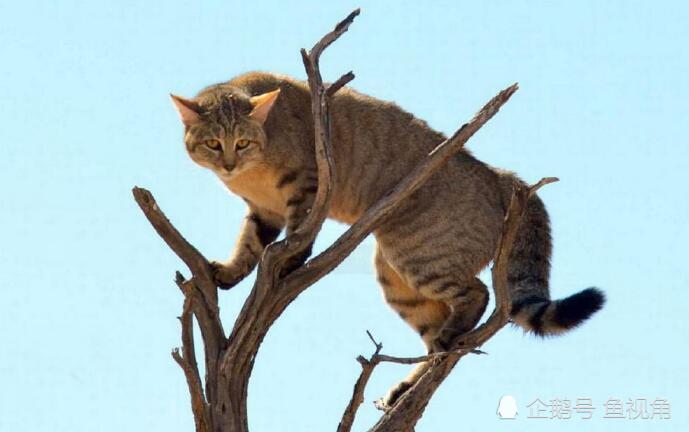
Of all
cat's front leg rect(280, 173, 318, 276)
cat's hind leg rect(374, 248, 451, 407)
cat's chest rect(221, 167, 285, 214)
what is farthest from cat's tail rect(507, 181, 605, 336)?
cat's chest rect(221, 167, 285, 214)

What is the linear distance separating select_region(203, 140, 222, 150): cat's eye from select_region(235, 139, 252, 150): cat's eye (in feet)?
0.34

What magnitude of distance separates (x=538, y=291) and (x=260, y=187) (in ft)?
5.84

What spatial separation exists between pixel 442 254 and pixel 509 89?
135 cm

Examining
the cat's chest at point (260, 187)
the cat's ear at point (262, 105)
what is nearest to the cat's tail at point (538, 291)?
the cat's chest at point (260, 187)

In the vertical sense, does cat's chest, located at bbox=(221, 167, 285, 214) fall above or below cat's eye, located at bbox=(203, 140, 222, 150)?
below

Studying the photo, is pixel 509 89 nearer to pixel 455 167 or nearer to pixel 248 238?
pixel 455 167

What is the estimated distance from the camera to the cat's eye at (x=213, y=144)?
6.69 metres

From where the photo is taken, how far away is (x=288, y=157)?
22.4ft

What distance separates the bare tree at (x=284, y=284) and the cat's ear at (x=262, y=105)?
672 mm

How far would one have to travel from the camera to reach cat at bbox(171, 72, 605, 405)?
22.0 ft

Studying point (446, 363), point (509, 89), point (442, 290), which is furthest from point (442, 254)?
point (509, 89)

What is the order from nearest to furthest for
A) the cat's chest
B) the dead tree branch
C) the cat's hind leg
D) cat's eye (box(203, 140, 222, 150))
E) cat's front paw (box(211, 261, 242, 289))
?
the dead tree branch < cat's front paw (box(211, 261, 242, 289)) < cat's eye (box(203, 140, 222, 150)) < the cat's chest < the cat's hind leg

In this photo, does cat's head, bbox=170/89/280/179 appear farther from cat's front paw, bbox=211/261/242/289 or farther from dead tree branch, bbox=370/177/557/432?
dead tree branch, bbox=370/177/557/432

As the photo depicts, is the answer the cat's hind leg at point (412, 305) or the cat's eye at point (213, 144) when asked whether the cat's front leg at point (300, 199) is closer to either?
the cat's eye at point (213, 144)
